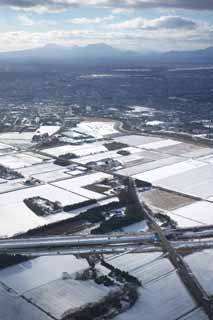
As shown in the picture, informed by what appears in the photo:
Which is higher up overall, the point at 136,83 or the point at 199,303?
the point at 136,83

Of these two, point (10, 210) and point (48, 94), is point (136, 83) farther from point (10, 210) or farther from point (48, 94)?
point (10, 210)

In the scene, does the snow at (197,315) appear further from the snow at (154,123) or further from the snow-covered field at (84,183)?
the snow at (154,123)

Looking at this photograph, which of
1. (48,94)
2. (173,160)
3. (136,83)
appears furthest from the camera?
(136,83)

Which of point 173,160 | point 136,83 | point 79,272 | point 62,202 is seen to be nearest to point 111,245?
point 79,272

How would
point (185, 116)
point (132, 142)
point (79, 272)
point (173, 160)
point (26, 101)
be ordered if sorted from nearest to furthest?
1. point (79, 272)
2. point (173, 160)
3. point (132, 142)
4. point (185, 116)
5. point (26, 101)

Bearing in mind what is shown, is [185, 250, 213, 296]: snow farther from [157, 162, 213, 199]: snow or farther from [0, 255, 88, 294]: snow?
[157, 162, 213, 199]: snow

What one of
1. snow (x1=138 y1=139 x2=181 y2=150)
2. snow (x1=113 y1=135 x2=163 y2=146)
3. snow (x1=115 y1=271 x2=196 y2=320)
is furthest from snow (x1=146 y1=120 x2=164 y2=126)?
snow (x1=115 y1=271 x2=196 y2=320)

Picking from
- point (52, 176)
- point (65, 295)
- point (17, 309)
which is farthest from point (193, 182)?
point (17, 309)
